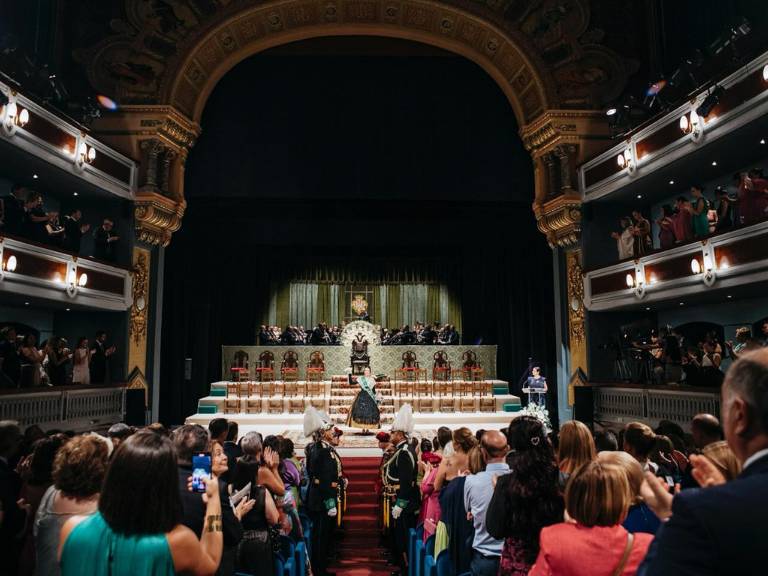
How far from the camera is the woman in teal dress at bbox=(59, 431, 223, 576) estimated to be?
1.78m

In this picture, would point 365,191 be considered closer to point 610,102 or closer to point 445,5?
point 445,5

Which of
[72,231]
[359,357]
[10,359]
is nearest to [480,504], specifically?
[10,359]

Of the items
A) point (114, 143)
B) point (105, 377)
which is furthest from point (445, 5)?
point (105, 377)

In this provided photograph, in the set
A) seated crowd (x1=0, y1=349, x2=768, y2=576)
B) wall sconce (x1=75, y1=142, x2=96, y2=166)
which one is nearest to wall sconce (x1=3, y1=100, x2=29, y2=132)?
wall sconce (x1=75, y1=142, x2=96, y2=166)

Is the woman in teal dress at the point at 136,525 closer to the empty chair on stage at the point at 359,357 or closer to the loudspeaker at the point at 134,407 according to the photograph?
the loudspeaker at the point at 134,407

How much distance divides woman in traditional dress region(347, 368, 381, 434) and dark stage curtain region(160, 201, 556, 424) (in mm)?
5417

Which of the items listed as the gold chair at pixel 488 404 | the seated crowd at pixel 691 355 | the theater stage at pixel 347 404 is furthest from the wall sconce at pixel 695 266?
the gold chair at pixel 488 404

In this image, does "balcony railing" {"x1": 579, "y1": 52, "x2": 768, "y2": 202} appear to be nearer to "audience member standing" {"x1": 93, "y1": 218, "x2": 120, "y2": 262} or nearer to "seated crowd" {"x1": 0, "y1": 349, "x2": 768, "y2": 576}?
"seated crowd" {"x1": 0, "y1": 349, "x2": 768, "y2": 576}

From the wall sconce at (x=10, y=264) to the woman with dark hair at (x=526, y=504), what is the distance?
32.9 feet

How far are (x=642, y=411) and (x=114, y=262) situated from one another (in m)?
11.8

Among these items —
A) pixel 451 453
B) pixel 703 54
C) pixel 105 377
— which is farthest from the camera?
pixel 105 377

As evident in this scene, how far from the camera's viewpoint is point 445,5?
15141mm

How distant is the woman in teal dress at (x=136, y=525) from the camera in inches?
70.1

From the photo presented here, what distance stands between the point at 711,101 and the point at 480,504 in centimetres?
941
